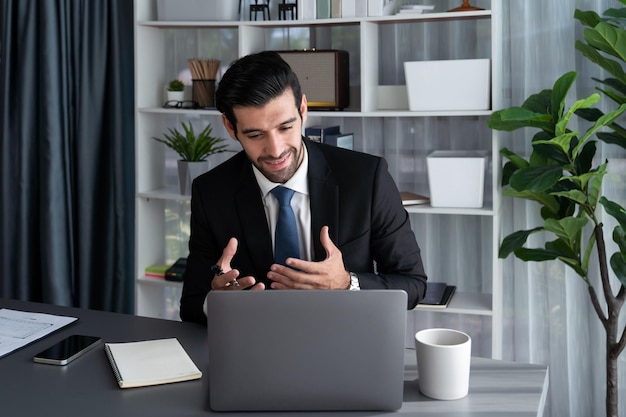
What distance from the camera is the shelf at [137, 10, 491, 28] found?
2975 mm

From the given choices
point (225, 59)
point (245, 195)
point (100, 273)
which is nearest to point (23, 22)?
point (225, 59)

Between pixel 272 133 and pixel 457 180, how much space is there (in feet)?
3.82

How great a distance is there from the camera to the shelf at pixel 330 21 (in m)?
2.97

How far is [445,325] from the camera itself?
354 centimetres

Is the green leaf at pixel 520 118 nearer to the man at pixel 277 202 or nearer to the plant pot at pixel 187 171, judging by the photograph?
the man at pixel 277 202

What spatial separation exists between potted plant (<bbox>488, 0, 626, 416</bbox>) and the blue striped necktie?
90 centimetres

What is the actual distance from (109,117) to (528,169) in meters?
1.84

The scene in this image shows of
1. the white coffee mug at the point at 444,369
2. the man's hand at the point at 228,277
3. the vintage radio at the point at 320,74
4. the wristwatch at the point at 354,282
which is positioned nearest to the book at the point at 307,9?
the vintage radio at the point at 320,74

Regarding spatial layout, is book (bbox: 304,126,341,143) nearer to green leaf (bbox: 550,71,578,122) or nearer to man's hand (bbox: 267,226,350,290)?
green leaf (bbox: 550,71,578,122)

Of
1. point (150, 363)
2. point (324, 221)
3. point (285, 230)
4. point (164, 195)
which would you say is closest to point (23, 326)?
point (150, 363)

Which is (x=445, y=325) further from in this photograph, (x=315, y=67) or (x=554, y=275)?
(x=315, y=67)

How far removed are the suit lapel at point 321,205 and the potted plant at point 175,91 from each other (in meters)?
1.42

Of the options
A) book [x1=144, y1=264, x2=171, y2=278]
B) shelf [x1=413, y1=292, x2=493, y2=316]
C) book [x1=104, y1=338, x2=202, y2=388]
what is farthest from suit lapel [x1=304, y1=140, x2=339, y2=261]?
book [x1=144, y1=264, x2=171, y2=278]

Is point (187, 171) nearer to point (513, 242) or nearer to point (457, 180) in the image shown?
point (457, 180)
